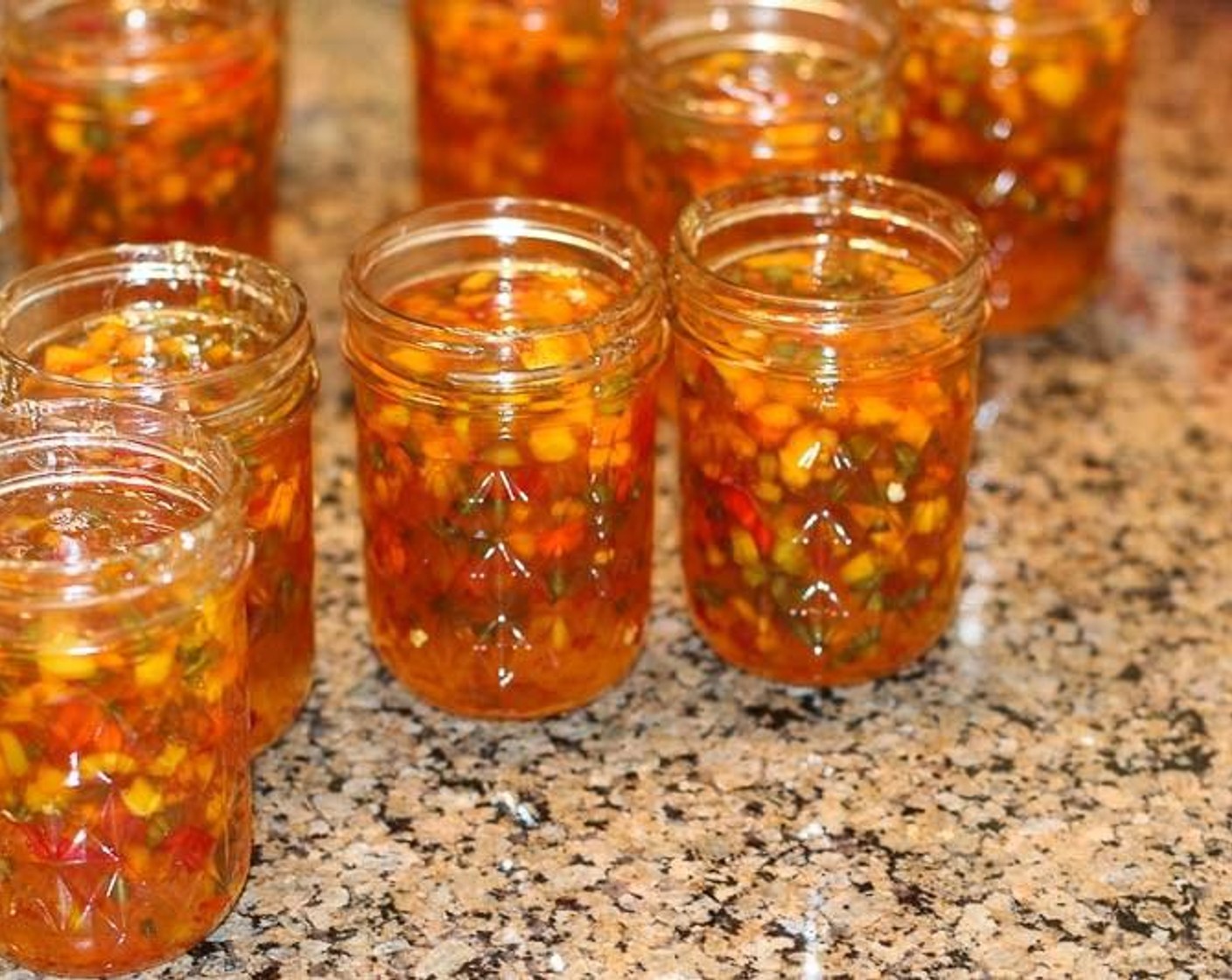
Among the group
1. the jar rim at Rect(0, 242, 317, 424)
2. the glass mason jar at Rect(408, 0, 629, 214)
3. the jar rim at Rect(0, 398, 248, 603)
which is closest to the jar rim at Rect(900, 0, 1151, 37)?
the glass mason jar at Rect(408, 0, 629, 214)

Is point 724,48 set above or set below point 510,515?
above

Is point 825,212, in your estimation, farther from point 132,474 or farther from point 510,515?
point 132,474

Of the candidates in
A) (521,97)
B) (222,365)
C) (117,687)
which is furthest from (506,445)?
(521,97)

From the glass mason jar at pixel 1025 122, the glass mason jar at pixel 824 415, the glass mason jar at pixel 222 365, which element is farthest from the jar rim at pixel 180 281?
the glass mason jar at pixel 1025 122

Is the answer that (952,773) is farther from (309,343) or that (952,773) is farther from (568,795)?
(309,343)

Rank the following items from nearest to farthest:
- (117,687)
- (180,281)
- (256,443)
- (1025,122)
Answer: (117,687) < (256,443) < (180,281) < (1025,122)

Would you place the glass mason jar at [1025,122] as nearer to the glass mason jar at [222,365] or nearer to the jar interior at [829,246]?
the jar interior at [829,246]

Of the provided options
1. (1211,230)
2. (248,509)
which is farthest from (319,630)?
(1211,230)

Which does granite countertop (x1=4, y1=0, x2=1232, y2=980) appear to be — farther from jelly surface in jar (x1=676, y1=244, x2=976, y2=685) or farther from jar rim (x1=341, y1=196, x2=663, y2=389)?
jar rim (x1=341, y1=196, x2=663, y2=389)
